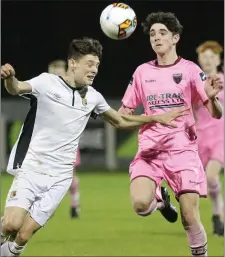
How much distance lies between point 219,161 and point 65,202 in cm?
494

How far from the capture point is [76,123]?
6762 mm

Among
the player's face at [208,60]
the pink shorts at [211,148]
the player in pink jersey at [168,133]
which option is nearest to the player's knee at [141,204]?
the player in pink jersey at [168,133]

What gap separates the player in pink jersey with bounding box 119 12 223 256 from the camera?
275 inches

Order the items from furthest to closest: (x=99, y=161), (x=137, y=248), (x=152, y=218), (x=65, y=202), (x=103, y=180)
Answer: (x=99, y=161), (x=103, y=180), (x=65, y=202), (x=152, y=218), (x=137, y=248)

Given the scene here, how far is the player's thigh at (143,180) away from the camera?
698cm

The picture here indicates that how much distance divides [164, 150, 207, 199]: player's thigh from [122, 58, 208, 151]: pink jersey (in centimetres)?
7

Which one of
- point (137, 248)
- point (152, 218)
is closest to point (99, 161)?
point (152, 218)

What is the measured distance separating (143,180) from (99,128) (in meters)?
13.6

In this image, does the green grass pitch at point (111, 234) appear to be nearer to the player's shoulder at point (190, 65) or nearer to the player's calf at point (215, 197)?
the player's calf at point (215, 197)

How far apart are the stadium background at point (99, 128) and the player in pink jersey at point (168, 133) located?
141 cm

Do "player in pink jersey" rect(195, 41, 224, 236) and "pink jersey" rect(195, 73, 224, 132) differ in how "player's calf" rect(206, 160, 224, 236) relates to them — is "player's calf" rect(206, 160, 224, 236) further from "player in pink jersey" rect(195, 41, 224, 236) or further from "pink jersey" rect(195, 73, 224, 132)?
"pink jersey" rect(195, 73, 224, 132)

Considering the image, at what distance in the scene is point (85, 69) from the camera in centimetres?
682

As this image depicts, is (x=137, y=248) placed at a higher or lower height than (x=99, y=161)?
lower

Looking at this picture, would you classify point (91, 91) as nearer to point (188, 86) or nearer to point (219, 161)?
point (188, 86)
